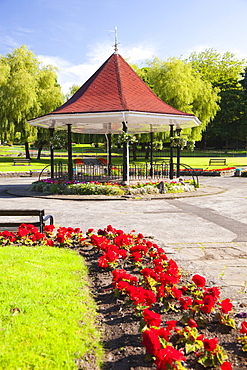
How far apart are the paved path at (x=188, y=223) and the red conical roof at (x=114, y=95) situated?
483 centimetres

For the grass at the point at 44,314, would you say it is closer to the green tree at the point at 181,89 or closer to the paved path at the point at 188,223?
the paved path at the point at 188,223

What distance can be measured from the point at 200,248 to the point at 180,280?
2.30 m

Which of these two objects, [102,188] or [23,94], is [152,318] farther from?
[23,94]

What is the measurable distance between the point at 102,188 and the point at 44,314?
41.1 feet

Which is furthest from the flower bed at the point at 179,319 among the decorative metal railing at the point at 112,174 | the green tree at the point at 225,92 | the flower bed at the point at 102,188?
the green tree at the point at 225,92

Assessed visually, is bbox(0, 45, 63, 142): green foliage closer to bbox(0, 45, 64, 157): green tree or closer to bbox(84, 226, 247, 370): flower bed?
bbox(0, 45, 64, 157): green tree

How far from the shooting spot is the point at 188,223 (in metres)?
9.70

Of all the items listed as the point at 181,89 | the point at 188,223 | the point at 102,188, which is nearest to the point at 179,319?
the point at 188,223

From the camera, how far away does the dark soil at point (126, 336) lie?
2.86 m

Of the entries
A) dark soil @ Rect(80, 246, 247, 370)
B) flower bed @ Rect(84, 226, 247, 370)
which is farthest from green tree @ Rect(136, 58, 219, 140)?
dark soil @ Rect(80, 246, 247, 370)

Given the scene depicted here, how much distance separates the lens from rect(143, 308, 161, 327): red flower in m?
2.92

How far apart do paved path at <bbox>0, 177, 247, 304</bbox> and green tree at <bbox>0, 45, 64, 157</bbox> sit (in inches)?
847

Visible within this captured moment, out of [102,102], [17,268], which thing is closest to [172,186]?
[102,102]

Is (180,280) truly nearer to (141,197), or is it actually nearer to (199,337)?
(199,337)
